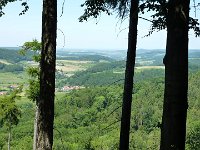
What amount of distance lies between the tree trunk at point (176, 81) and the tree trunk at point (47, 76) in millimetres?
2283

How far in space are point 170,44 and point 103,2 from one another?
4.36m

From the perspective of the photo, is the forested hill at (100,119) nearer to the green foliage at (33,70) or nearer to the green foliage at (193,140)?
Result: the green foliage at (193,140)

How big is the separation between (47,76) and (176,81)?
250cm

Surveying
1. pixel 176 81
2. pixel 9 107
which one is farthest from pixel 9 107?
pixel 176 81

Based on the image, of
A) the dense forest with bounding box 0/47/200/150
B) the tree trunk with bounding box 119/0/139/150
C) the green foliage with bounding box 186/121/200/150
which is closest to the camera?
the tree trunk with bounding box 119/0/139/150

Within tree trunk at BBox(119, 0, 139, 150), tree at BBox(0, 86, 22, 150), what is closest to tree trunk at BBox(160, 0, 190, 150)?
tree trunk at BBox(119, 0, 139, 150)

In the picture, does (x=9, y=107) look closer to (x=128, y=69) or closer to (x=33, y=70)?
(x=33, y=70)

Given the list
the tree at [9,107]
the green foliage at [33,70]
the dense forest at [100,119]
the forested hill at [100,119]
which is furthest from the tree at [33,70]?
the forested hill at [100,119]

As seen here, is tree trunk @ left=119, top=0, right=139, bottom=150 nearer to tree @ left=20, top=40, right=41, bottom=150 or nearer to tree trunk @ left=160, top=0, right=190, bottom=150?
tree trunk @ left=160, top=0, right=190, bottom=150

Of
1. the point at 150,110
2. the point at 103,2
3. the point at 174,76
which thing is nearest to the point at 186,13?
the point at 174,76

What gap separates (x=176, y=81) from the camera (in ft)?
12.5

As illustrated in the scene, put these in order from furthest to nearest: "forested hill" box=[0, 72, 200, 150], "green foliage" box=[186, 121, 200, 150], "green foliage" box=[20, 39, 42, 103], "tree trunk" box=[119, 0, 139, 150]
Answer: "forested hill" box=[0, 72, 200, 150], "green foliage" box=[20, 39, 42, 103], "green foliage" box=[186, 121, 200, 150], "tree trunk" box=[119, 0, 139, 150]

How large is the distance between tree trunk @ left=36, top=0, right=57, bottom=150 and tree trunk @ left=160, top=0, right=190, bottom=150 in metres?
2.28

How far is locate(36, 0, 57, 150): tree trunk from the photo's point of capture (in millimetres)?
5625
